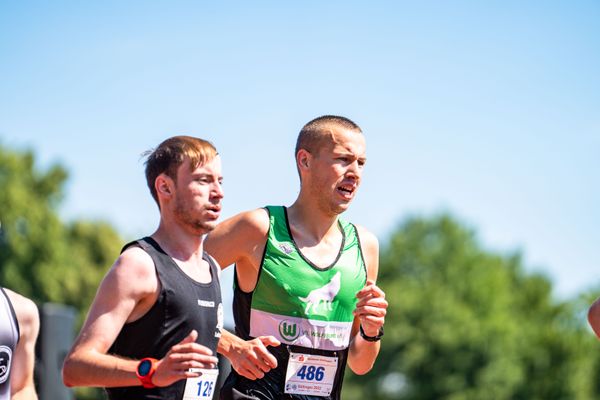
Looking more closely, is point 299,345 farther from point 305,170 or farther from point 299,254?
point 305,170

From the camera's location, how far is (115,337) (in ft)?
14.3

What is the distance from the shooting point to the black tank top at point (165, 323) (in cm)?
449

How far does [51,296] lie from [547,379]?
73.0 feet

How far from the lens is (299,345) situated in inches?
231

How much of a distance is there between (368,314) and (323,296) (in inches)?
18.1

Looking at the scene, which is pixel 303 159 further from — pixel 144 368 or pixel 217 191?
pixel 144 368

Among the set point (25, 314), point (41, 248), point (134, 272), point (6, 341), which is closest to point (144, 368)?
point (134, 272)

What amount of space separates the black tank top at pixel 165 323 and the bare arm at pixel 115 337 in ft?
0.15

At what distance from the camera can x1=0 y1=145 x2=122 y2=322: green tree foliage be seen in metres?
44.2

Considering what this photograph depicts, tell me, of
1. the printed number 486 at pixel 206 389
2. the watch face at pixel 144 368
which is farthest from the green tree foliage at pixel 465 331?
the watch face at pixel 144 368

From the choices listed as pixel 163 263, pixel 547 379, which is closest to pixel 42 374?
pixel 163 263

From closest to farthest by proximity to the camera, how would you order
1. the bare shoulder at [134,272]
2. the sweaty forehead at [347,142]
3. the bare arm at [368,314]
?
1. the bare shoulder at [134,272]
2. the bare arm at [368,314]
3. the sweaty forehead at [347,142]

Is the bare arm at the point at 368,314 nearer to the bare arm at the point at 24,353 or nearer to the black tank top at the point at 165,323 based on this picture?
the black tank top at the point at 165,323

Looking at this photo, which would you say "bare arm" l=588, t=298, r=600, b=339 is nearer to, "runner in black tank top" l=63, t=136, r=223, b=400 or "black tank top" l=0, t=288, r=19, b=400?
"runner in black tank top" l=63, t=136, r=223, b=400
